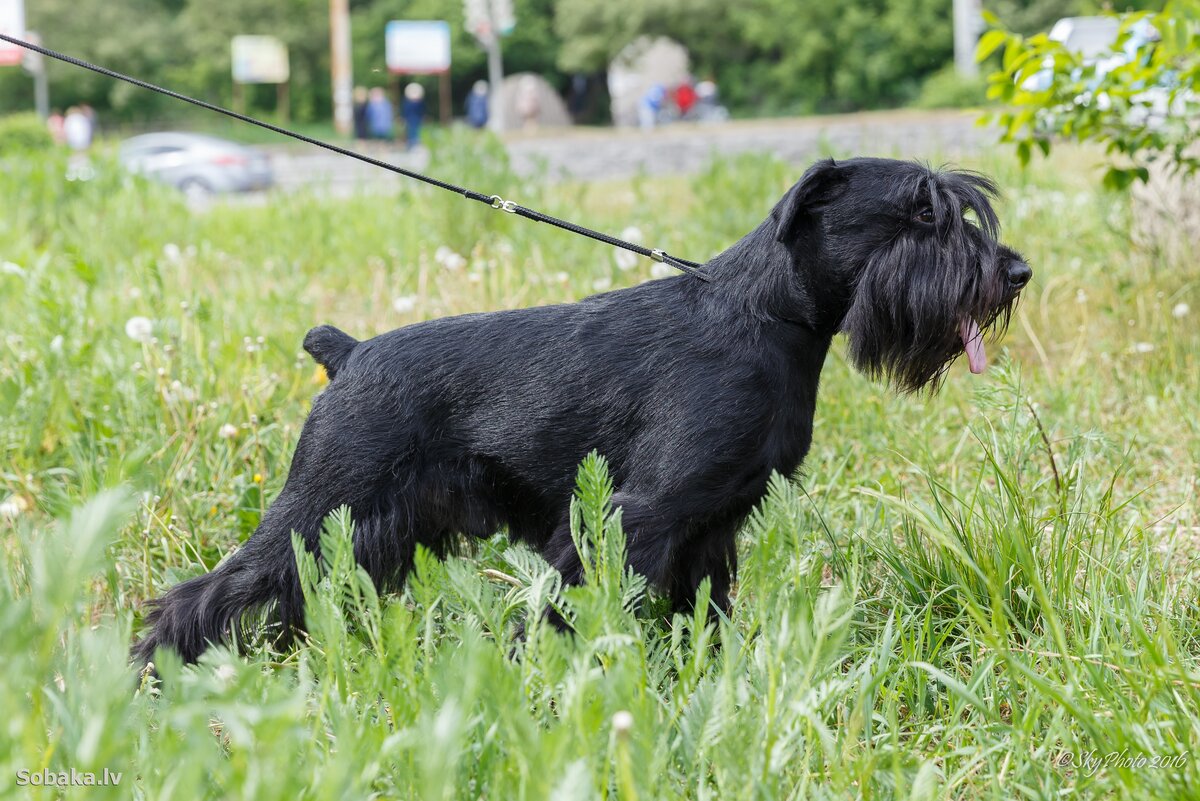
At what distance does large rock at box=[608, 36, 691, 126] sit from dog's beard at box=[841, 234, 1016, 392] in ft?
149

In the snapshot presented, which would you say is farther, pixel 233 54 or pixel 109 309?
pixel 233 54

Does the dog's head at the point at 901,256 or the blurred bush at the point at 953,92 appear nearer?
the dog's head at the point at 901,256

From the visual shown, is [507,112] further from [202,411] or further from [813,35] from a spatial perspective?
[202,411]

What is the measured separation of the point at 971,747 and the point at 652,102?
38.3 metres

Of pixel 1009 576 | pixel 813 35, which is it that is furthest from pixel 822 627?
pixel 813 35

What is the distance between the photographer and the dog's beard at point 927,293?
2551 mm

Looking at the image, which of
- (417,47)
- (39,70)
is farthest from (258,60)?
(39,70)

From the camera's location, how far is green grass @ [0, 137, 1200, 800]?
1483mm

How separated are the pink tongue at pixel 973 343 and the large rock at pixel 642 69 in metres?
45.3

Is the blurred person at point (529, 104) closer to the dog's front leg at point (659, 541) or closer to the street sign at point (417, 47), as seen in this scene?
the street sign at point (417, 47)

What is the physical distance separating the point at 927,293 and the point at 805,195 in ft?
1.20

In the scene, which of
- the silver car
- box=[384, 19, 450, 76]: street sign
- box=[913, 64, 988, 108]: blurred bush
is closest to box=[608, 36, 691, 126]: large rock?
box=[384, 19, 450, 76]: street sign

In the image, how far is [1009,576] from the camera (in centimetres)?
252

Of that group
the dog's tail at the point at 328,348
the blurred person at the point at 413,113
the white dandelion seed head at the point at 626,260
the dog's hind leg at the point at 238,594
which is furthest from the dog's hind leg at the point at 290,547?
the blurred person at the point at 413,113
